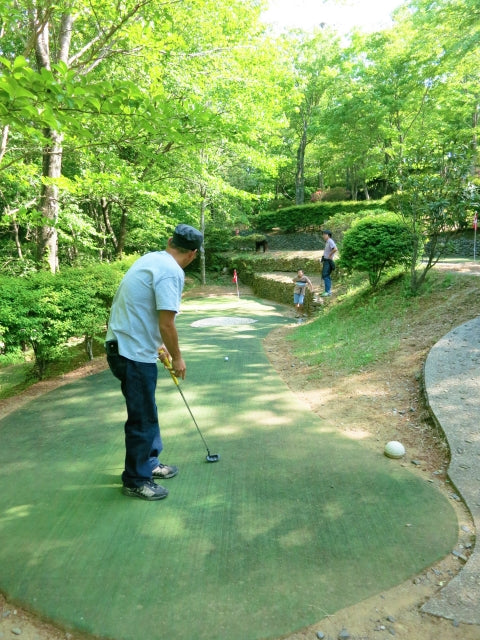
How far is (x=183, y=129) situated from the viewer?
425cm

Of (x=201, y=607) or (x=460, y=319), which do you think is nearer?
(x=201, y=607)

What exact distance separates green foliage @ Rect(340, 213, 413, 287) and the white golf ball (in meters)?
5.14

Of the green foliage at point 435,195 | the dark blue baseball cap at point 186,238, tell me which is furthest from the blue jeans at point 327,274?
the dark blue baseball cap at point 186,238

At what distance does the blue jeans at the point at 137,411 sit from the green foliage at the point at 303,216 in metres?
19.5

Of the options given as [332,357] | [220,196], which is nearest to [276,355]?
[332,357]

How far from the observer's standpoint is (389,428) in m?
3.47

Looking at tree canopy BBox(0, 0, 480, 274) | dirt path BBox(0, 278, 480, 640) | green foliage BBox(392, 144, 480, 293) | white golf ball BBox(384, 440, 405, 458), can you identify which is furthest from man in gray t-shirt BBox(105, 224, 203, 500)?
green foliage BBox(392, 144, 480, 293)

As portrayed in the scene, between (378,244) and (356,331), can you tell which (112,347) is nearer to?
(356,331)

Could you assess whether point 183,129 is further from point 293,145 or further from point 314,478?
point 293,145

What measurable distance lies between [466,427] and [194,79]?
910 centimetres

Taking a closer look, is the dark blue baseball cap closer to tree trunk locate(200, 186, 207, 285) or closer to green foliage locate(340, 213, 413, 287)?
green foliage locate(340, 213, 413, 287)

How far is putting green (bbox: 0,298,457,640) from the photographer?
1.75m

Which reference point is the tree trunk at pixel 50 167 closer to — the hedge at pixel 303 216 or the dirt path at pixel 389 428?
the dirt path at pixel 389 428

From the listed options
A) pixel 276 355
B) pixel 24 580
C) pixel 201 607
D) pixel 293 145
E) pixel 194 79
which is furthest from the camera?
pixel 293 145
